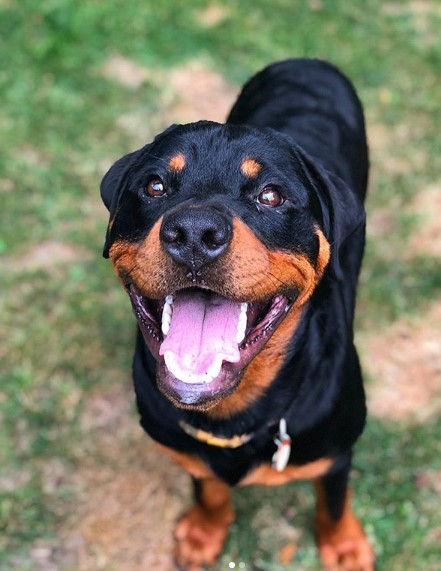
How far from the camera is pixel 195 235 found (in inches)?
79.9

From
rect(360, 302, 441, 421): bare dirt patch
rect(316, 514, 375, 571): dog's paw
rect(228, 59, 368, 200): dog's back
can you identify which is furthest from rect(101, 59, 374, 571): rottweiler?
rect(360, 302, 441, 421): bare dirt patch

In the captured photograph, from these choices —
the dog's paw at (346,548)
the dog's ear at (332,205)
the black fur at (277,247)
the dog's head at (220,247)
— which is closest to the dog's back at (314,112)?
the black fur at (277,247)

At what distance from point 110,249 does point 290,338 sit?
0.67 meters

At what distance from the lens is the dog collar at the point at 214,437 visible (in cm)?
261

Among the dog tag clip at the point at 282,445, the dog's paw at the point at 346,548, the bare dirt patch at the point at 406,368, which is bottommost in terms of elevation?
the dog's paw at the point at 346,548

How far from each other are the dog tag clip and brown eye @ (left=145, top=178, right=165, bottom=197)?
0.90m

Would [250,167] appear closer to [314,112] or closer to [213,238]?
[213,238]

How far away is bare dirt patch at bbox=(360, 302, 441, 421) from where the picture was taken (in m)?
3.80

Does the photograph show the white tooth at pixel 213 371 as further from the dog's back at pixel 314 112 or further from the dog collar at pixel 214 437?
the dog's back at pixel 314 112

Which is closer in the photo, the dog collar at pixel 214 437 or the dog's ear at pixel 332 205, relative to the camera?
the dog's ear at pixel 332 205

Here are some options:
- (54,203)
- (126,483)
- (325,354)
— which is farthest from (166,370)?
(54,203)

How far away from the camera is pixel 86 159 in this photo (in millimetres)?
5164

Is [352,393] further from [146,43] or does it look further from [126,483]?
[146,43]

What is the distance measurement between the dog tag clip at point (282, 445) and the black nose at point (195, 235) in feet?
2.65
